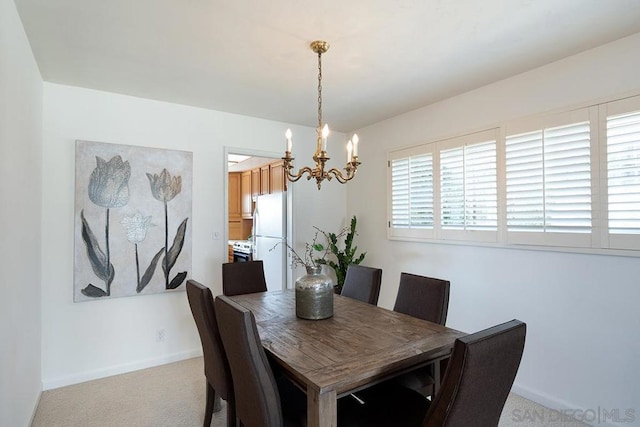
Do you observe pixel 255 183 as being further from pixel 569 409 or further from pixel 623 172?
pixel 569 409

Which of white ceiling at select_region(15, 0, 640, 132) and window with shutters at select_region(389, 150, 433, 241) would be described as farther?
window with shutters at select_region(389, 150, 433, 241)

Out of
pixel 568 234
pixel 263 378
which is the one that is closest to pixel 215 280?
pixel 263 378

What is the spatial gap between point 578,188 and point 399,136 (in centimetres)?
181

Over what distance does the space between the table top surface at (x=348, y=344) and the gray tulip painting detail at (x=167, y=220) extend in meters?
1.32

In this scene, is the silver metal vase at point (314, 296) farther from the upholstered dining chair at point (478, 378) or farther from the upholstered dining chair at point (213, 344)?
the upholstered dining chair at point (478, 378)

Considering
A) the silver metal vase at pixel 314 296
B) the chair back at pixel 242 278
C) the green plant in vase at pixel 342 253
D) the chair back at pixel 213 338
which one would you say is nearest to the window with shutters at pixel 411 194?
the green plant in vase at pixel 342 253

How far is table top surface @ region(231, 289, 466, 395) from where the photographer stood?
1.31 meters

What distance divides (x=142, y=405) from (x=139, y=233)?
1.40 meters

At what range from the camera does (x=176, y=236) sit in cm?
319

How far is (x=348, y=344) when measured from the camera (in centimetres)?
160

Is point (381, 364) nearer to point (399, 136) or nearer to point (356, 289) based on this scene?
point (356, 289)

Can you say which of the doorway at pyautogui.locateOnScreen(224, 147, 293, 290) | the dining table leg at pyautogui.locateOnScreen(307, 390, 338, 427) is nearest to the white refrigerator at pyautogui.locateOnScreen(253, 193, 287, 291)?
the doorway at pyautogui.locateOnScreen(224, 147, 293, 290)

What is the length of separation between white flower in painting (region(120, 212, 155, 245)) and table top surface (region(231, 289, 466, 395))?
146 centimetres

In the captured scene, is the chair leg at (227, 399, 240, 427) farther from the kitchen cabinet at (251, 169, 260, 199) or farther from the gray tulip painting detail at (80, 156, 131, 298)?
the kitchen cabinet at (251, 169, 260, 199)
